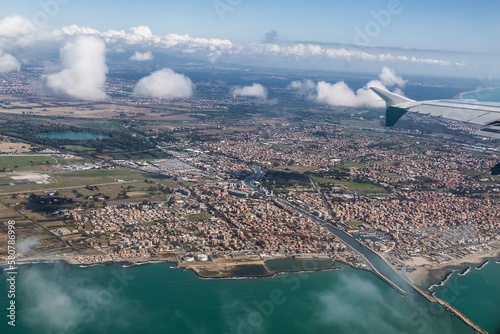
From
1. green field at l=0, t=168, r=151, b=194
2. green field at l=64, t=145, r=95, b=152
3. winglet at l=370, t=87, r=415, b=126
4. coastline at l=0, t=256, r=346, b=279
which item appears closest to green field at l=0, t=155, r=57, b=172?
green field at l=0, t=168, r=151, b=194

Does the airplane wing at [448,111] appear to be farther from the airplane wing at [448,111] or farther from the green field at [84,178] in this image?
the green field at [84,178]

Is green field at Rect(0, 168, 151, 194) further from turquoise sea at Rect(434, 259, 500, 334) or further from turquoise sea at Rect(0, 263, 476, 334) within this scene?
turquoise sea at Rect(434, 259, 500, 334)

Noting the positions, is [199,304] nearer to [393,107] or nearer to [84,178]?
[393,107]

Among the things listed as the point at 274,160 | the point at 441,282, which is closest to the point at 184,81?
the point at 274,160


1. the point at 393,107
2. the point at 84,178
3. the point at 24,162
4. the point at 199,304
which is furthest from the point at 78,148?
the point at 393,107

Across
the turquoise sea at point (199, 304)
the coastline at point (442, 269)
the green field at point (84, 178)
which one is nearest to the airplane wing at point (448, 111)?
the turquoise sea at point (199, 304)

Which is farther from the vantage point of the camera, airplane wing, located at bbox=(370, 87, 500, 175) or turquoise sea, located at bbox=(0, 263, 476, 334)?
turquoise sea, located at bbox=(0, 263, 476, 334)
